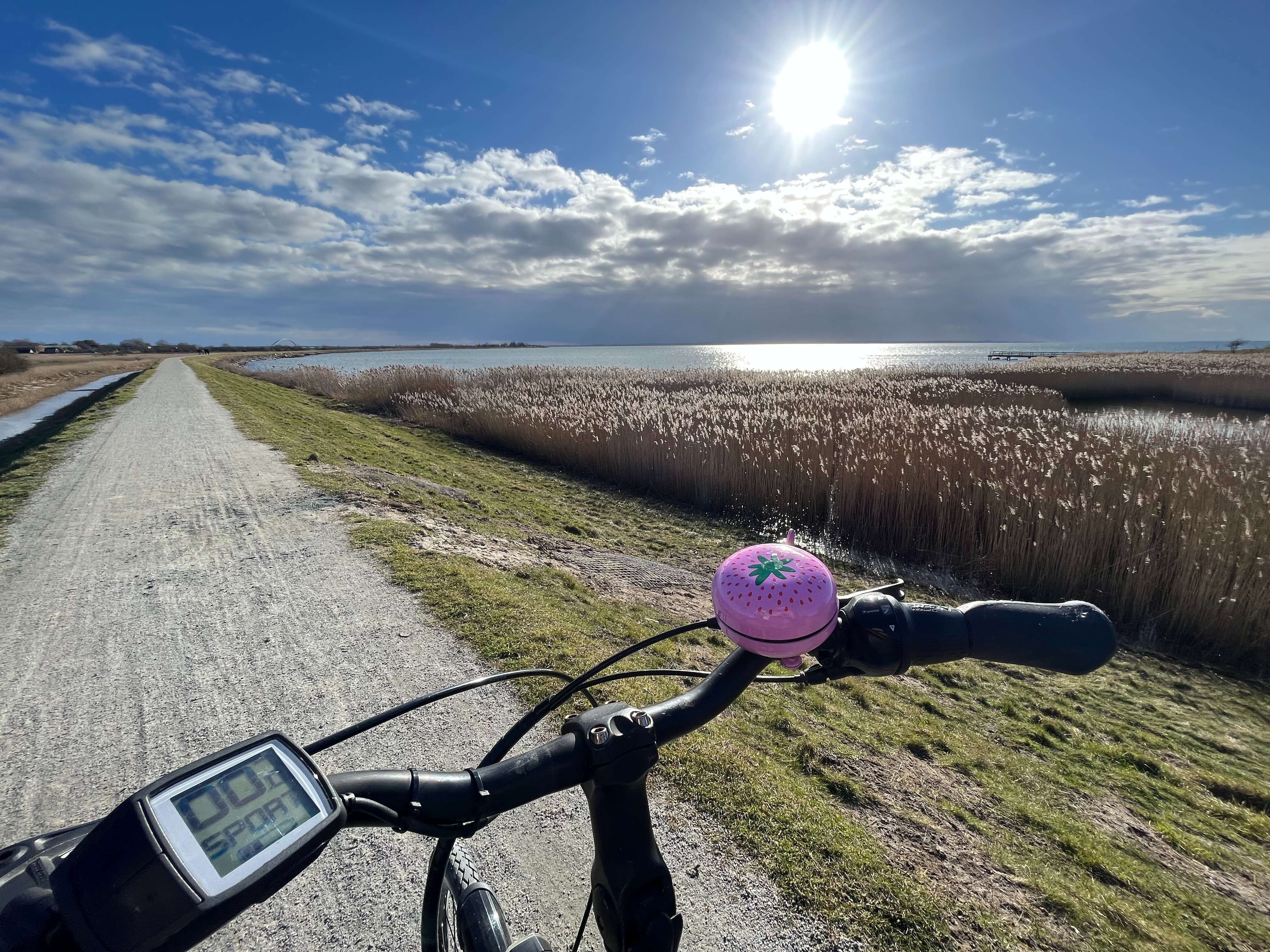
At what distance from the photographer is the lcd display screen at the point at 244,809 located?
2.14ft

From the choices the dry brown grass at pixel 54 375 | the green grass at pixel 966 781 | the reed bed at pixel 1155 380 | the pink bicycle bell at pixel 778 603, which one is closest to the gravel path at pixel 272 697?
the green grass at pixel 966 781

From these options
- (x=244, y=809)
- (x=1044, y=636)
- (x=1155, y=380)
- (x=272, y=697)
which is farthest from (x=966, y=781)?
(x=1155, y=380)

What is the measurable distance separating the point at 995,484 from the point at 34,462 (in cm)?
1571

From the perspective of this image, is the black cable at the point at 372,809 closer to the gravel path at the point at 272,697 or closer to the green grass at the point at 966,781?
the gravel path at the point at 272,697

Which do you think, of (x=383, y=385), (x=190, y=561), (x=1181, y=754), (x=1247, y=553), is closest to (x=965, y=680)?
(x=1181, y=754)

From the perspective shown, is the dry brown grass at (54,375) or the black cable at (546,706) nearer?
the black cable at (546,706)

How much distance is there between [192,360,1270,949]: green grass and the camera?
238cm

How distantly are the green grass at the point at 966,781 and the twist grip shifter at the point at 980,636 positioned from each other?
5.38 ft

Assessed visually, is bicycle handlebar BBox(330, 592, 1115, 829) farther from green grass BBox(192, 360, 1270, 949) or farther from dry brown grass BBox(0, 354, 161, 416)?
dry brown grass BBox(0, 354, 161, 416)

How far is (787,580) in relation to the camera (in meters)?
1.04

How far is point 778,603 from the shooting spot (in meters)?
1.03

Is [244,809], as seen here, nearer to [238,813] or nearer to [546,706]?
[238,813]

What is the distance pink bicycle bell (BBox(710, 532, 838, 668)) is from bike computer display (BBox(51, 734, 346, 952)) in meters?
0.66

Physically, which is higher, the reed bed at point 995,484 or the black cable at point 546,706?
the black cable at point 546,706
